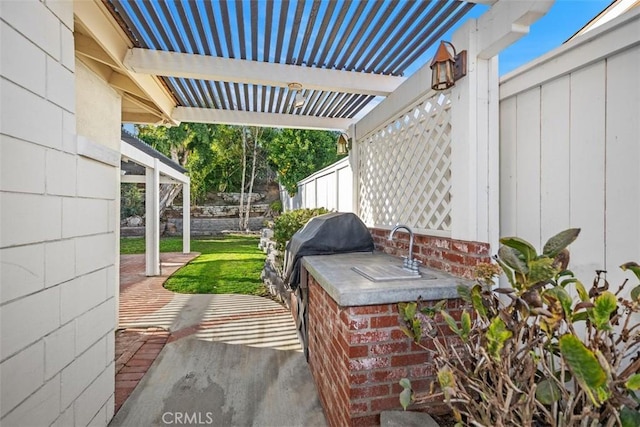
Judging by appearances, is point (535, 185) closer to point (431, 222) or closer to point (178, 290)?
point (431, 222)

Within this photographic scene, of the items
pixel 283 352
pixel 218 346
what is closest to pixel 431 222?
pixel 283 352

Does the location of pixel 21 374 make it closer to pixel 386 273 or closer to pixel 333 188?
pixel 386 273

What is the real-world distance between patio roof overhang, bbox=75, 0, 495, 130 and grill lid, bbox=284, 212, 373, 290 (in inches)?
66.3

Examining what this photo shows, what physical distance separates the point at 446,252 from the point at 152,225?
7.26m

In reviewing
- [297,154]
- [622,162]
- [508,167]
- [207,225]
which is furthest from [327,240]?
[207,225]

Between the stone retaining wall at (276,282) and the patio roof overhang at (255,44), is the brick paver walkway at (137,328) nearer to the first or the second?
the stone retaining wall at (276,282)

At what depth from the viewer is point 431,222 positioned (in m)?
2.97

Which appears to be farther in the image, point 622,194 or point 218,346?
point 218,346

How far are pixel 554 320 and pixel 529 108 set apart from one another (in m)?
1.57

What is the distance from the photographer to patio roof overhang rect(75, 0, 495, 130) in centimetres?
273

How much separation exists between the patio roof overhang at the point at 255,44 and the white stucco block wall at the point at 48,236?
105cm

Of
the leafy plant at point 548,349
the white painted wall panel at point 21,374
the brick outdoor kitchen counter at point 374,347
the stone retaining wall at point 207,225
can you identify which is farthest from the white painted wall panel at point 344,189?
the stone retaining wall at point 207,225

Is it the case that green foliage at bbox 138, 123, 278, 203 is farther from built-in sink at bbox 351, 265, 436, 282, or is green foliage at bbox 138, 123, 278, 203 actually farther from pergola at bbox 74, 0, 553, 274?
built-in sink at bbox 351, 265, 436, 282

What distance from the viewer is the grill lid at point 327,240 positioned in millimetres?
3582
